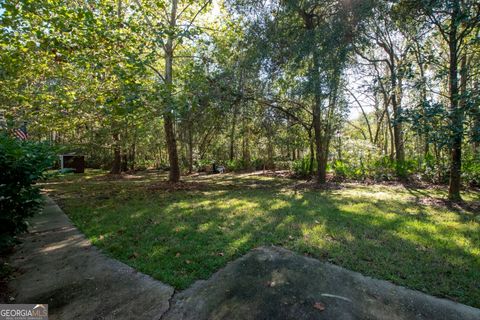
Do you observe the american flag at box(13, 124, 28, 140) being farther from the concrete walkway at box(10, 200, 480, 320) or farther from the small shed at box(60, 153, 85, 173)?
the small shed at box(60, 153, 85, 173)

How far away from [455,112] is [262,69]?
5.14 meters

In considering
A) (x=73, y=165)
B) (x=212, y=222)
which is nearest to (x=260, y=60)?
(x=212, y=222)

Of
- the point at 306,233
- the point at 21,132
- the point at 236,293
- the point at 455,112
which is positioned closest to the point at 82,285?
the point at 236,293

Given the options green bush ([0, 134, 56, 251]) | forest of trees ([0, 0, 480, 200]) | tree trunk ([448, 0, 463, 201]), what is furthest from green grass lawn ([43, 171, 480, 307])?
forest of trees ([0, 0, 480, 200])

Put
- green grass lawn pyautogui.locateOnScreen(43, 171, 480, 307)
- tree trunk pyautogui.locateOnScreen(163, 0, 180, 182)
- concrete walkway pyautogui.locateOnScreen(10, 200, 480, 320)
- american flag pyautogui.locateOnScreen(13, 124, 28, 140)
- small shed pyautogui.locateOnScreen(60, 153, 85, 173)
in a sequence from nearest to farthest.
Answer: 1. concrete walkway pyautogui.locateOnScreen(10, 200, 480, 320)
2. green grass lawn pyautogui.locateOnScreen(43, 171, 480, 307)
3. american flag pyautogui.locateOnScreen(13, 124, 28, 140)
4. tree trunk pyautogui.locateOnScreen(163, 0, 180, 182)
5. small shed pyautogui.locateOnScreen(60, 153, 85, 173)

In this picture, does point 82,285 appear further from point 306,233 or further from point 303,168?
point 303,168

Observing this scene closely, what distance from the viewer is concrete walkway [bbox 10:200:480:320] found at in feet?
6.83

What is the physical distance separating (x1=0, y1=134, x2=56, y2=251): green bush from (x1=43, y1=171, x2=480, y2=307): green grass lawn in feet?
3.60

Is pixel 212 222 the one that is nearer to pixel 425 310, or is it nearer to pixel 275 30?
pixel 425 310

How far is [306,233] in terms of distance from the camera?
3.90m

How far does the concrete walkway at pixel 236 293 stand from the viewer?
6.83 feet

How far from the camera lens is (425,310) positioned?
2.11 meters

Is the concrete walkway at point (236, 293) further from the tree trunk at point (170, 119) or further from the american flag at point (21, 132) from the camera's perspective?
the tree trunk at point (170, 119)

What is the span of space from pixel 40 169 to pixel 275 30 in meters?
6.69
